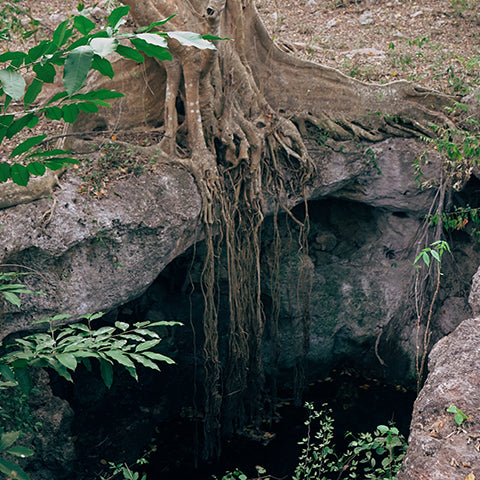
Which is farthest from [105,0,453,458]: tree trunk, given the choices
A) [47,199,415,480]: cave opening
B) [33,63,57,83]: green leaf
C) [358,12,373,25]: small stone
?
[33,63,57,83]: green leaf

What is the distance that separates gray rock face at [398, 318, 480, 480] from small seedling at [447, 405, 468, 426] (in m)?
0.02

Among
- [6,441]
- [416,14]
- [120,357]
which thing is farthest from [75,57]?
[416,14]

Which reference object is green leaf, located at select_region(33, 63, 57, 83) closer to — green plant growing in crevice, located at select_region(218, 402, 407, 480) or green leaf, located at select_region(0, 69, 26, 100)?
green leaf, located at select_region(0, 69, 26, 100)

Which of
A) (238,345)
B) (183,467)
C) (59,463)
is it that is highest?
(238,345)

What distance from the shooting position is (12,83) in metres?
1.27

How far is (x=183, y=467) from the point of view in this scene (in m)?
5.21

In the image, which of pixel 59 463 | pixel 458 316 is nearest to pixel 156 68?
pixel 59 463

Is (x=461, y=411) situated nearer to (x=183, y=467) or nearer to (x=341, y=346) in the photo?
(x=183, y=467)

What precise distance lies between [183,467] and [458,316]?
11.3ft

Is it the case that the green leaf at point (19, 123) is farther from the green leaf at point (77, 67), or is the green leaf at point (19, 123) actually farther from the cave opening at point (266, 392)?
the cave opening at point (266, 392)

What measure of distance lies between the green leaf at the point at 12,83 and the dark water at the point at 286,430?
14.7 feet

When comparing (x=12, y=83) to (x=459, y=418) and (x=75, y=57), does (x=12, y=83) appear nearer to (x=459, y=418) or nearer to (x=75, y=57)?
(x=75, y=57)

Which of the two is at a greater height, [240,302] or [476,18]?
[476,18]

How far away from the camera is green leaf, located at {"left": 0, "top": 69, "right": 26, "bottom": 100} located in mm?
1240
